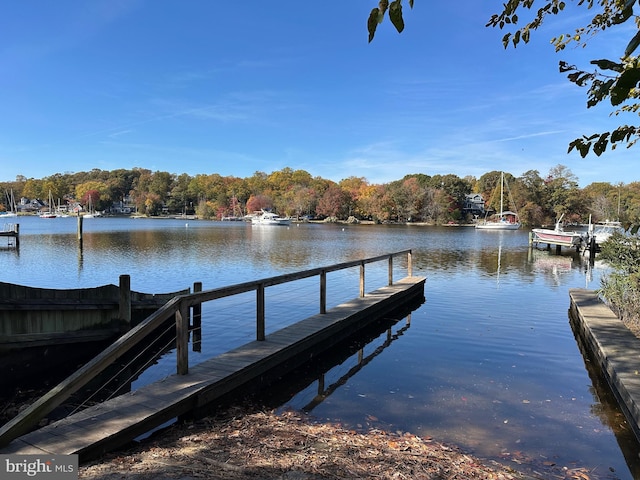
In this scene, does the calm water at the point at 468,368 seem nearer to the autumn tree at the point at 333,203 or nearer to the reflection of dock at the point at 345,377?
the reflection of dock at the point at 345,377

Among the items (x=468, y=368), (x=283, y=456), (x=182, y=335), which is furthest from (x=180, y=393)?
(x=468, y=368)

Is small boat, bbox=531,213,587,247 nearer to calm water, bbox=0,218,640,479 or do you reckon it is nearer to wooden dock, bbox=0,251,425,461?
calm water, bbox=0,218,640,479

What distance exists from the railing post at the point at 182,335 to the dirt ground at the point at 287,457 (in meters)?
0.82

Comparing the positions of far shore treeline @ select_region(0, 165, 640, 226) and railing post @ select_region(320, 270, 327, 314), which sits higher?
far shore treeline @ select_region(0, 165, 640, 226)

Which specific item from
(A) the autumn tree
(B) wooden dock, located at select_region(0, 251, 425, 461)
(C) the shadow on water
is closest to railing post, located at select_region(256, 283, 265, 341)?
(B) wooden dock, located at select_region(0, 251, 425, 461)

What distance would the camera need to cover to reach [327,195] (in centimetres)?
10919

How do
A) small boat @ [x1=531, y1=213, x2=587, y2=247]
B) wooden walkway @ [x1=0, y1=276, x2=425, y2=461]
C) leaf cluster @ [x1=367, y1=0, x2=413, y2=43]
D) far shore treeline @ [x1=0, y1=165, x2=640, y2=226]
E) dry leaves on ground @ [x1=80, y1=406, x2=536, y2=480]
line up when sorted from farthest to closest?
far shore treeline @ [x1=0, y1=165, x2=640, y2=226] → small boat @ [x1=531, y1=213, x2=587, y2=247] → wooden walkway @ [x1=0, y1=276, x2=425, y2=461] → dry leaves on ground @ [x1=80, y1=406, x2=536, y2=480] → leaf cluster @ [x1=367, y1=0, x2=413, y2=43]

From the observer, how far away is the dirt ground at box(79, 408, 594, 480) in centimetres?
358

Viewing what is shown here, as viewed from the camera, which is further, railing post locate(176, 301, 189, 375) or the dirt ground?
railing post locate(176, 301, 189, 375)

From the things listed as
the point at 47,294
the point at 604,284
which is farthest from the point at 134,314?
the point at 604,284

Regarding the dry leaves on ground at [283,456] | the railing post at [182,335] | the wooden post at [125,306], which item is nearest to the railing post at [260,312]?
the railing post at [182,335]

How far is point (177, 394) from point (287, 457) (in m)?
1.69

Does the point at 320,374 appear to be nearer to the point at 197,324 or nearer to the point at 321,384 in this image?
the point at 321,384

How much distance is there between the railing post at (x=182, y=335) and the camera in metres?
5.23
